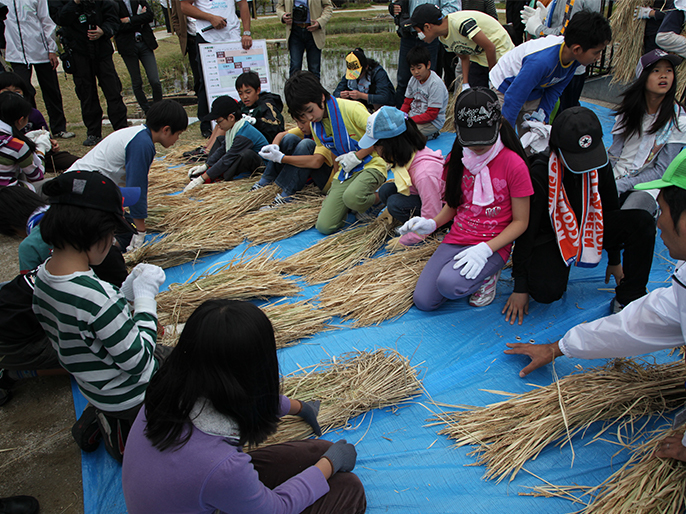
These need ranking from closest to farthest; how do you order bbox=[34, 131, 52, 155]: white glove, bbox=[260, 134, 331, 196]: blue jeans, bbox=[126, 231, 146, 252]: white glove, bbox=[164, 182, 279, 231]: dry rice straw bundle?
bbox=[126, 231, 146, 252]: white glove < bbox=[164, 182, 279, 231]: dry rice straw bundle < bbox=[260, 134, 331, 196]: blue jeans < bbox=[34, 131, 52, 155]: white glove

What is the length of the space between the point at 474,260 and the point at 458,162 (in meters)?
0.53

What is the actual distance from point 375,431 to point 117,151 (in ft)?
8.26

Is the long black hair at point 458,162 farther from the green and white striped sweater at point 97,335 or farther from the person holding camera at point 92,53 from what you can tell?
the person holding camera at point 92,53

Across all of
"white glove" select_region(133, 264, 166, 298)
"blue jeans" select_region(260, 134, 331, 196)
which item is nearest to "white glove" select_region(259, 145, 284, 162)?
"blue jeans" select_region(260, 134, 331, 196)

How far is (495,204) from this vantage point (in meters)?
2.31

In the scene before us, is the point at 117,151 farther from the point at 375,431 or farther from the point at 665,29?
the point at 665,29

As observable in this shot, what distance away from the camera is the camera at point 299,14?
5.55 m

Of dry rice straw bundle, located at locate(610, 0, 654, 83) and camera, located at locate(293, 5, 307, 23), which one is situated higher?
Answer: camera, located at locate(293, 5, 307, 23)

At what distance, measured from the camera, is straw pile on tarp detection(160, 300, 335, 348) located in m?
2.26

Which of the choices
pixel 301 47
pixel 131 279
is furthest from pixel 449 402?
pixel 301 47

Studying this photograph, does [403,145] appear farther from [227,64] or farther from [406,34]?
[227,64]

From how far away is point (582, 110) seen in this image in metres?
2.08

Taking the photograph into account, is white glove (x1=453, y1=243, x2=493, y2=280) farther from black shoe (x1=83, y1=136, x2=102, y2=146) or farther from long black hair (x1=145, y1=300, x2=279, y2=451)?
black shoe (x1=83, y1=136, x2=102, y2=146)

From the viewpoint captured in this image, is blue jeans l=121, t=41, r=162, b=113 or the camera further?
blue jeans l=121, t=41, r=162, b=113
